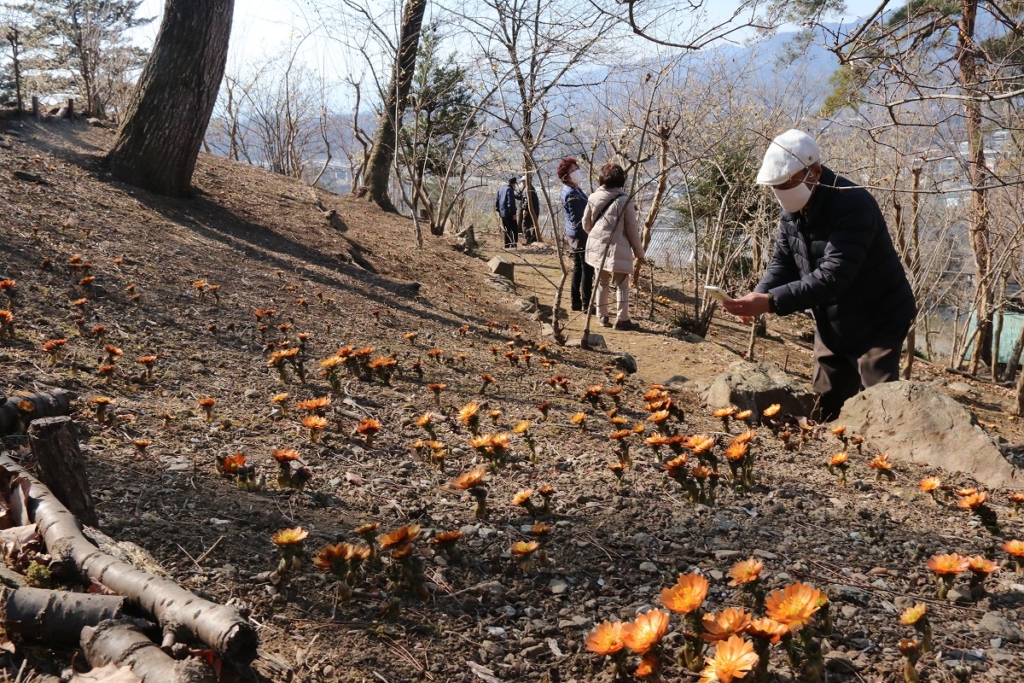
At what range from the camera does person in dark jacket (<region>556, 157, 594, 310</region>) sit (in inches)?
329

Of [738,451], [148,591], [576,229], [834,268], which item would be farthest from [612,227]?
[148,591]

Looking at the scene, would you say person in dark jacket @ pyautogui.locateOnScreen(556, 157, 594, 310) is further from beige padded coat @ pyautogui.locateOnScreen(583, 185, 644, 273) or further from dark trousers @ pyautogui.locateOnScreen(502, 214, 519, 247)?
dark trousers @ pyautogui.locateOnScreen(502, 214, 519, 247)

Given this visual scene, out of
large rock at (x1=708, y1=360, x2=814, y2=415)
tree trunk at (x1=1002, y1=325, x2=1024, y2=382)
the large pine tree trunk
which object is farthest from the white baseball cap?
tree trunk at (x1=1002, y1=325, x2=1024, y2=382)

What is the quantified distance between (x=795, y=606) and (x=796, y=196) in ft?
9.73

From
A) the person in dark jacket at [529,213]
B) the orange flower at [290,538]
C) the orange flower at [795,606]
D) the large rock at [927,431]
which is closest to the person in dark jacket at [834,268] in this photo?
the large rock at [927,431]

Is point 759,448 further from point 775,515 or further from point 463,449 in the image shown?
point 463,449

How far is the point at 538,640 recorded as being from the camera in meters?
2.20

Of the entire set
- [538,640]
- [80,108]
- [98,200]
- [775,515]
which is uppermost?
[80,108]

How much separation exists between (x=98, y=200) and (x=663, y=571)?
6.44 m

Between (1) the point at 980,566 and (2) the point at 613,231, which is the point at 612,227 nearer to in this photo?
(2) the point at 613,231

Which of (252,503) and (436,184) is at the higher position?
(436,184)

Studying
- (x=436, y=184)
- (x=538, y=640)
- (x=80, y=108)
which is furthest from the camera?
(x=436, y=184)

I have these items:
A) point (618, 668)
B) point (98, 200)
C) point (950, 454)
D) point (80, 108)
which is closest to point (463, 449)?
point (618, 668)

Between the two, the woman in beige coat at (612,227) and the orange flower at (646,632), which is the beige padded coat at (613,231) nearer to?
the woman in beige coat at (612,227)
